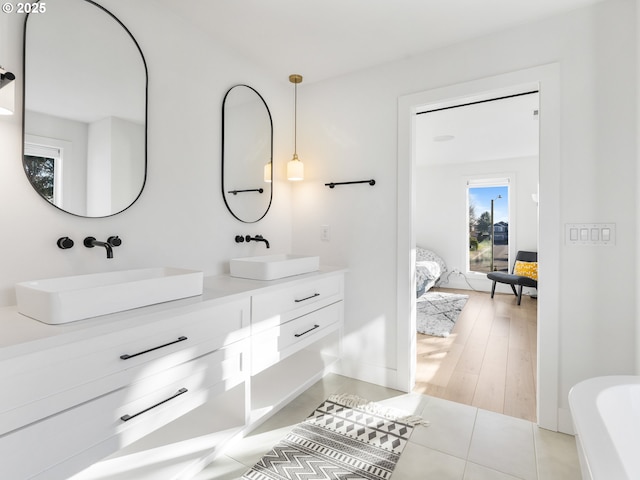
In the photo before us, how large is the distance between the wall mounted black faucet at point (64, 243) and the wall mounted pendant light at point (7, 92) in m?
0.50

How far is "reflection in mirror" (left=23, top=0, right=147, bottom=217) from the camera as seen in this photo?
136 cm

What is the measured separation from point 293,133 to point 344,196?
72 centimetres

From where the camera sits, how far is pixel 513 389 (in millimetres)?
2375

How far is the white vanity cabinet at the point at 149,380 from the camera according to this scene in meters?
0.93

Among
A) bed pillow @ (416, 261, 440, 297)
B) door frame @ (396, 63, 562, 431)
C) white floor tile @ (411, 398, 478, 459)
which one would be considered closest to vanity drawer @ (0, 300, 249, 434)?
white floor tile @ (411, 398, 478, 459)

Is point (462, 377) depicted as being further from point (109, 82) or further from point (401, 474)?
point (109, 82)

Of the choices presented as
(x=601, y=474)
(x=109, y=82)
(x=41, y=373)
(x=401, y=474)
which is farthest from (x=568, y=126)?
(x=41, y=373)

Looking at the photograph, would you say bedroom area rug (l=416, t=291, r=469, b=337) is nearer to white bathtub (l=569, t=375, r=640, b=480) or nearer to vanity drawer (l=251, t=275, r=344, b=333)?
vanity drawer (l=251, t=275, r=344, b=333)

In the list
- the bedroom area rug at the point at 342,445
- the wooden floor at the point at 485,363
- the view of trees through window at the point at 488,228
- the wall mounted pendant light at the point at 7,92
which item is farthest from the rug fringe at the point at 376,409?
the view of trees through window at the point at 488,228

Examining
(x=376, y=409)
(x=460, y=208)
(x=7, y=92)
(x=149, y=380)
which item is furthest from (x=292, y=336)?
(x=460, y=208)

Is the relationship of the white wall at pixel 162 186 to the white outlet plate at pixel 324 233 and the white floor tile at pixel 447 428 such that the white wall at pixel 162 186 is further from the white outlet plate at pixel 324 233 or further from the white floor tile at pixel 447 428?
the white floor tile at pixel 447 428

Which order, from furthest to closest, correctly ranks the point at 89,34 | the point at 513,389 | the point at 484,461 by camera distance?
the point at 513,389 → the point at 484,461 → the point at 89,34

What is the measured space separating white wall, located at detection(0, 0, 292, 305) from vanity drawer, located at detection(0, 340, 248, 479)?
0.60 metres

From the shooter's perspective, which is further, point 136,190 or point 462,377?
point 462,377
